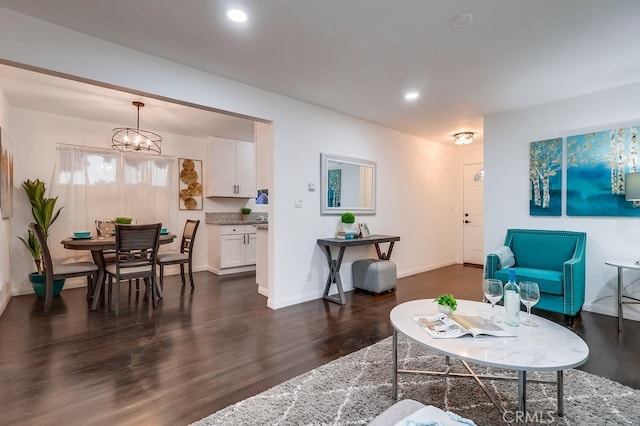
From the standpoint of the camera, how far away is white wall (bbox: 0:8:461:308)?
2359 mm

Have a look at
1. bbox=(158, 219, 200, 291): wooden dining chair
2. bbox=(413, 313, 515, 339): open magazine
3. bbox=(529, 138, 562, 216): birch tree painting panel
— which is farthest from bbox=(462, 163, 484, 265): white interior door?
bbox=(158, 219, 200, 291): wooden dining chair

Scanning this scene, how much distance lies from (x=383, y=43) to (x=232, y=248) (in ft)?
14.0

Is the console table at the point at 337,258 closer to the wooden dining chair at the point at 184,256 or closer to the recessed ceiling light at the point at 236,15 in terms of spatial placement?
the wooden dining chair at the point at 184,256

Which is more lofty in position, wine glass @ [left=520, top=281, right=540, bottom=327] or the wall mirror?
the wall mirror

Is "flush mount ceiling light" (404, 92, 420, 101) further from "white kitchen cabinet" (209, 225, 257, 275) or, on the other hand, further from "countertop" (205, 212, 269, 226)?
"white kitchen cabinet" (209, 225, 257, 275)

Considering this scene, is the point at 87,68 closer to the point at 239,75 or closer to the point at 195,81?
the point at 195,81

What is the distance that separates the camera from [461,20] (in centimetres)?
220

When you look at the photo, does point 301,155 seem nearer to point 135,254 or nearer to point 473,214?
point 135,254

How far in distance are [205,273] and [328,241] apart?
9.54 ft

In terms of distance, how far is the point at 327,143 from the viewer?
4.22 m

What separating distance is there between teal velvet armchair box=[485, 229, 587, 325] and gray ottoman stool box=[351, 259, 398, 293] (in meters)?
1.23

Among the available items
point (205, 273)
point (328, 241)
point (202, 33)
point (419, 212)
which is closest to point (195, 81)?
point (202, 33)

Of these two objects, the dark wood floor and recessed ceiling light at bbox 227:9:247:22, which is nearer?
the dark wood floor

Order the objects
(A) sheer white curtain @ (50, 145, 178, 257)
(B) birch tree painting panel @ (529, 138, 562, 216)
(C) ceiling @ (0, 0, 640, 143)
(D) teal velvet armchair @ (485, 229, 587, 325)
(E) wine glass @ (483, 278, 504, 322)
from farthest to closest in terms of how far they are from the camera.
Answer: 1. (A) sheer white curtain @ (50, 145, 178, 257)
2. (B) birch tree painting panel @ (529, 138, 562, 216)
3. (D) teal velvet armchair @ (485, 229, 587, 325)
4. (C) ceiling @ (0, 0, 640, 143)
5. (E) wine glass @ (483, 278, 504, 322)
